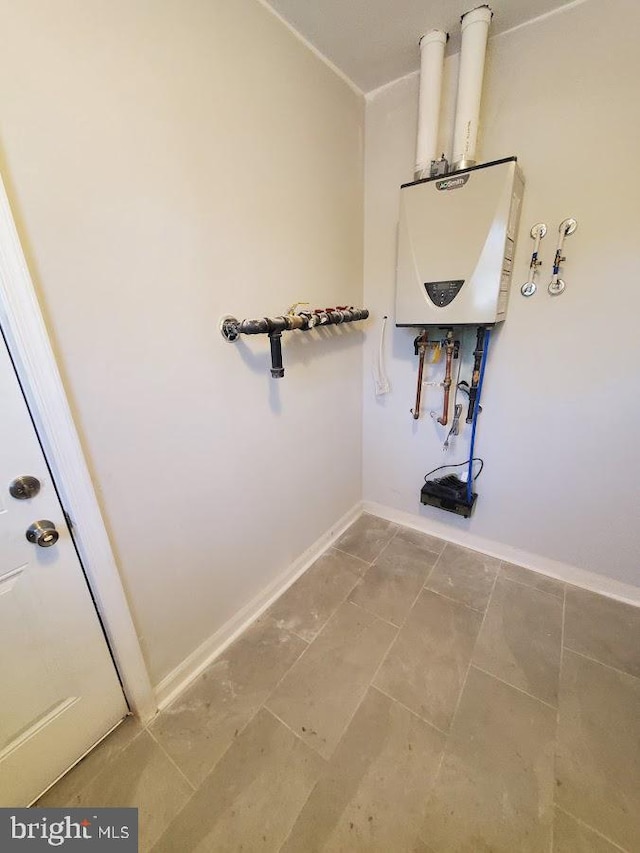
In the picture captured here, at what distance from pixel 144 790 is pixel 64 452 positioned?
41.7 inches

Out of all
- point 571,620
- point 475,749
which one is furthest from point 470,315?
point 475,749

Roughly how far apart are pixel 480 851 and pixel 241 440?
1398mm

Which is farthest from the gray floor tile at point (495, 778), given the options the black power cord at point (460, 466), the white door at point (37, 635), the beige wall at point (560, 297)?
the white door at point (37, 635)

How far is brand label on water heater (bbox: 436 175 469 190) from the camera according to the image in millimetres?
1282

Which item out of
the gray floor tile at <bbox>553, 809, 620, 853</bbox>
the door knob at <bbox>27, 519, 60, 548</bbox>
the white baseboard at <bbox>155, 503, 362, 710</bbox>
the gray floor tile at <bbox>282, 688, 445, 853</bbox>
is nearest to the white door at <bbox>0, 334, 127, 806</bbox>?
the door knob at <bbox>27, 519, 60, 548</bbox>

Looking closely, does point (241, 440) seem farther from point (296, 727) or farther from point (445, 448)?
point (445, 448)

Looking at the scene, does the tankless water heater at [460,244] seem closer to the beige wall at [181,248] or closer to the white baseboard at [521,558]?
the beige wall at [181,248]

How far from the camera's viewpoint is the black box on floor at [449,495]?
1.79 metres

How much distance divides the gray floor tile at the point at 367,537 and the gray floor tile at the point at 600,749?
0.96 m

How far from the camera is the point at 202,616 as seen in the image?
4.30ft

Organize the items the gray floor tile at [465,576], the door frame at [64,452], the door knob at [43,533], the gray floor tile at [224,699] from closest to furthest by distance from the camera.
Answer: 1. the door frame at [64,452]
2. the door knob at [43,533]
3. the gray floor tile at [224,699]
4. the gray floor tile at [465,576]

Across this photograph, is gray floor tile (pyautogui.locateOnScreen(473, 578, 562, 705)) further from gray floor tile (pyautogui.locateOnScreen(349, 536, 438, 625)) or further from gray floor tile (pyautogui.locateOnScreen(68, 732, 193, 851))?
gray floor tile (pyautogui.locateOnScreen(68, 732, 193, 851))

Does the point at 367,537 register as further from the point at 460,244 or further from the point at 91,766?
the point at 460,244

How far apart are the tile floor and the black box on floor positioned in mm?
444
